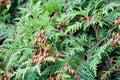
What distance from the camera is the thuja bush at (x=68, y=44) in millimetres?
2131

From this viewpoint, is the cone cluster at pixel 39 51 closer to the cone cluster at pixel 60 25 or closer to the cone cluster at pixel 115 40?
the cone cluster at pixel 60 25

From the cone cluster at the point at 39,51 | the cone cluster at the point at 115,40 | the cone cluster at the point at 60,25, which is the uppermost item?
the cone cluster at the point at 60,25

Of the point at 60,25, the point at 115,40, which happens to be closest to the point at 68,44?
the point at 60,25

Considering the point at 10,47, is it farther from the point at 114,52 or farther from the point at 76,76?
the point at 114,52

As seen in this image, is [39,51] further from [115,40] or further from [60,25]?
[115,40]

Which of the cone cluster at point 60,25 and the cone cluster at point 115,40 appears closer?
the cone cluster at point 115,40

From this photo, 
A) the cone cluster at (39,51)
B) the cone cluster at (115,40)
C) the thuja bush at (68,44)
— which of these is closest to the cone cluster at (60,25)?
the thuja bush at (68,44)

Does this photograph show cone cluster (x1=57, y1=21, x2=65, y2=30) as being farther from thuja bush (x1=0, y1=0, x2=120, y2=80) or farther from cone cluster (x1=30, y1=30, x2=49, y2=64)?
cone cluster (x1=30, y1=30, x2=49, y2=64)

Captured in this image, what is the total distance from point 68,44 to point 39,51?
0.79 ft

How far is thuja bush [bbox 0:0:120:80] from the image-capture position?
2.13 metres

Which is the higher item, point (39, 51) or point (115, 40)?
point (115, 40)

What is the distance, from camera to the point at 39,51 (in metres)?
2.25

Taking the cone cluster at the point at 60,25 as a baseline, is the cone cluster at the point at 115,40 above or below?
below

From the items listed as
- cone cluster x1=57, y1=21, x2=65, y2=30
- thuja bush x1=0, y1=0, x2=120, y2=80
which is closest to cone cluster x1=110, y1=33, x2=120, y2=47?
thuja bush x1=0, y1=0, x2=120, y2=80
